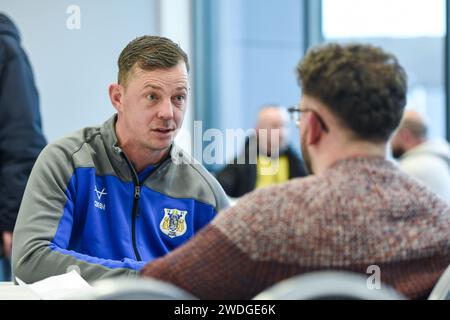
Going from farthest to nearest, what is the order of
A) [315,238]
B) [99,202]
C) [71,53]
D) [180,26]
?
[180,26]
[71,53]
[99,202]
[315,238]

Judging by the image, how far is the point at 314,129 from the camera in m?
1.44

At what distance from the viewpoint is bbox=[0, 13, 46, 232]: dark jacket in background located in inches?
116

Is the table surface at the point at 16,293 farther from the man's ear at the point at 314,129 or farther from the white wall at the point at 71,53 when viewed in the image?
the white wall at the point at 71,53

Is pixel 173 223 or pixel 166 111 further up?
pixel 166 111

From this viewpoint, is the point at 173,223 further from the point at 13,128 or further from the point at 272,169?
the point at 272,169

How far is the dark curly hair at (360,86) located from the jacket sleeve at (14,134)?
1.79 m

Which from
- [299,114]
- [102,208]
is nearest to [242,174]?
[102,208]

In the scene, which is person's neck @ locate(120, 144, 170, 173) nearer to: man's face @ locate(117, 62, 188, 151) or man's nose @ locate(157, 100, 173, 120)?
man's face @ locate(117, 62, 188, 151)

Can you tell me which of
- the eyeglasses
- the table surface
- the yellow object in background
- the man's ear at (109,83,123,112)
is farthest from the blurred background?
the eyeglasses

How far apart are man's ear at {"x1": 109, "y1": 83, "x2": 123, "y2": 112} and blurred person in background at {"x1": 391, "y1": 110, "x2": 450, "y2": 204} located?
2393mm

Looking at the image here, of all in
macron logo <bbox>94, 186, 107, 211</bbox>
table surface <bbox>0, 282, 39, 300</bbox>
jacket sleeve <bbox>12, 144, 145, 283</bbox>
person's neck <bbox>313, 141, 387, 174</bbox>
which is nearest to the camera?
person's neck <bbox>313, 141, 387, 174</bbox>

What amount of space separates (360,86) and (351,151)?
4.7 inches

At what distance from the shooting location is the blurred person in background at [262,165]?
18.4 ft
